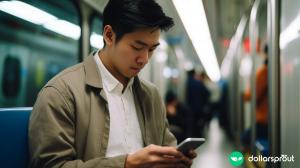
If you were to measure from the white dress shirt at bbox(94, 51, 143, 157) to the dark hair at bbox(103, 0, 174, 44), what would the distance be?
0.19 meters

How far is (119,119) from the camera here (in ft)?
5.04

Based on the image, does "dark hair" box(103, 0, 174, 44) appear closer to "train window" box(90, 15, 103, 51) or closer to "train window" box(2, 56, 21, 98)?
"train window" box(2, 56, 21, 98)

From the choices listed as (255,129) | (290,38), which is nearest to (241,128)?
(255,129)

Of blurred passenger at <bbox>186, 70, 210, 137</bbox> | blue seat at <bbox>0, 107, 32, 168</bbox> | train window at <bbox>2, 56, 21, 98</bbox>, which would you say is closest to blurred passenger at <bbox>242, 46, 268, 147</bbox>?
train window at <bbox>2, 56, 21, 98</bbox>

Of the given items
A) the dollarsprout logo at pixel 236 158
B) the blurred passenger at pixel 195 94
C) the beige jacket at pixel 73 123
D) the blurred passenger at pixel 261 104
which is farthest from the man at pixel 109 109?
the blurred passenger at pixel 195 94

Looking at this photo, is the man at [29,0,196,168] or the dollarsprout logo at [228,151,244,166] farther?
the dollarsprout logo at [228,151,244,166]

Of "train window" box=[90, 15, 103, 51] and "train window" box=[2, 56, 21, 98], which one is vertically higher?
"train window" box=[90, 15, 103, 51]

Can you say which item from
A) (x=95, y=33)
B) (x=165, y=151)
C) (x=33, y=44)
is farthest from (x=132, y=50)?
(x=95, y=33)

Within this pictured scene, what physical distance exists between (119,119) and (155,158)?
29 centimetres

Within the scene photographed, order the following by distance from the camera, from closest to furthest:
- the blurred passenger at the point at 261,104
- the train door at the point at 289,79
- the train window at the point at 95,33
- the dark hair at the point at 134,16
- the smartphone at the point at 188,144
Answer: the smartphone at the point at 188,144
the dark hair at the point at 134,16
the train door at the point at 289,79
the train window at the point at 95,33
the blurred passenger at the point at 261,104

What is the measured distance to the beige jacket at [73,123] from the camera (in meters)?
1.32

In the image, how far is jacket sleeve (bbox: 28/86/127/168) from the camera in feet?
4.31

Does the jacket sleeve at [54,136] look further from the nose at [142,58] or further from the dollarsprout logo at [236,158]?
the dollarsprout logo at [236,158]

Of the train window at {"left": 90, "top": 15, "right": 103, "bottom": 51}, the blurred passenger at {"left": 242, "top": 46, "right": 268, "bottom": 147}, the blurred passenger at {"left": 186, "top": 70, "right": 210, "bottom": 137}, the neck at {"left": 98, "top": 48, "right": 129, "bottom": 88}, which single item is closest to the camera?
the neck at {"left": 98, "top": 48, "right": 129, "bottom": 88}
